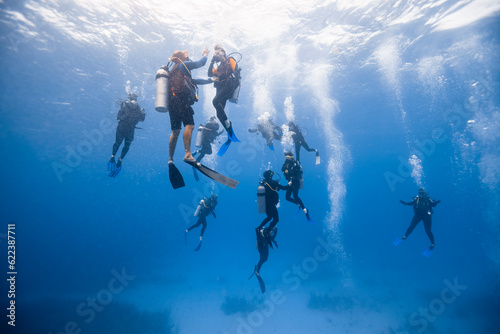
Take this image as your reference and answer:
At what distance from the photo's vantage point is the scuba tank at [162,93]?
345 cm

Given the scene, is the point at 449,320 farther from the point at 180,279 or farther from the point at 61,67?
the point at 61,67

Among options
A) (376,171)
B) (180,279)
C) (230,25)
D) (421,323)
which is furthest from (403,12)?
(376,171)

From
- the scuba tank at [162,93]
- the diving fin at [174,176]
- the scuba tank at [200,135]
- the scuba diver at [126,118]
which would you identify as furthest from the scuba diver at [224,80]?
the scuba tank at [200,135]

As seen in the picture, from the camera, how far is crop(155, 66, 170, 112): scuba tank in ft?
11.3

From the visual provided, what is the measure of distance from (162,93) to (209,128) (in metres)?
6.71

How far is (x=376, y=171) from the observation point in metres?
84.2

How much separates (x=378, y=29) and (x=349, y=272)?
94.5ft

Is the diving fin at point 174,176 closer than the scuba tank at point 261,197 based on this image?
Yes

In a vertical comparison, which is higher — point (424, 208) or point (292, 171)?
point (424, 208)

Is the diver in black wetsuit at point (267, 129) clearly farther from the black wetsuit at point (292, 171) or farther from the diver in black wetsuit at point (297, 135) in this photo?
the black wetsuit at point (292, 171)

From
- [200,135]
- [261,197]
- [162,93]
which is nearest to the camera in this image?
[162,93]

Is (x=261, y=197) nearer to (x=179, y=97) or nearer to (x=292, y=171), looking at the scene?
(x=292, y=171)

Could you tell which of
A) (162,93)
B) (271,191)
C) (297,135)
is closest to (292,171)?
(271,191)

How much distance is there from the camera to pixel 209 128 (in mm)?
10180
